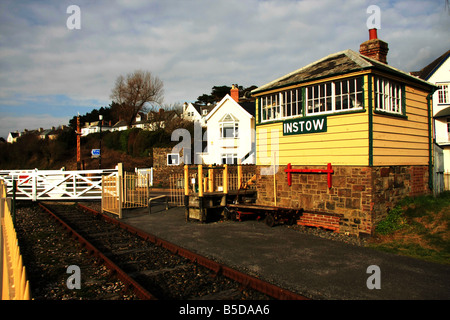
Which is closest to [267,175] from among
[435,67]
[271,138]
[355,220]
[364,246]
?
[271,138]

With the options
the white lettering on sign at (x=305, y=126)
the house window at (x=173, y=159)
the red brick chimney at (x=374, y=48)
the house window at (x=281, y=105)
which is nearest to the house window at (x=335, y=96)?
the white lettering on sign at (x=305, y=126)

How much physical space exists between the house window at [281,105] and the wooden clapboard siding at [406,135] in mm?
2757

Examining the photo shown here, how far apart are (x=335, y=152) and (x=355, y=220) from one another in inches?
82.0

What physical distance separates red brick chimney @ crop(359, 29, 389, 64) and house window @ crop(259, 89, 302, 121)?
11.1ft

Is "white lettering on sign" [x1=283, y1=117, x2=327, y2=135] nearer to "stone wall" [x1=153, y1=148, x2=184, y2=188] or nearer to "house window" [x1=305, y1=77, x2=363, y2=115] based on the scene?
"house window" [x1=305, y1=77, x2=363, y2=115]

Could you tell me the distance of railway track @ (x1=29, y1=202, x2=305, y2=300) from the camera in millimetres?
5012

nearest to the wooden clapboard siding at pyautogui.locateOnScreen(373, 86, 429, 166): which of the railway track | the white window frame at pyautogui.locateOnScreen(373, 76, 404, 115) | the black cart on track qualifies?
the white window frame at pyautogui.locateOnScreen(373, 76, 404, 115)

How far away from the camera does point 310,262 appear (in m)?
6.73

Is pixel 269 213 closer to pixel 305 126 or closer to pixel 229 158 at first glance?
pixel 305 126

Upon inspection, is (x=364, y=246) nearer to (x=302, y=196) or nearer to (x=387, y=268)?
(x=387, y=268)

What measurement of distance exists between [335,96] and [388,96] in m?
1.61

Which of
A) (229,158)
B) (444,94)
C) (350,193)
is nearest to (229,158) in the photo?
(229,158)
